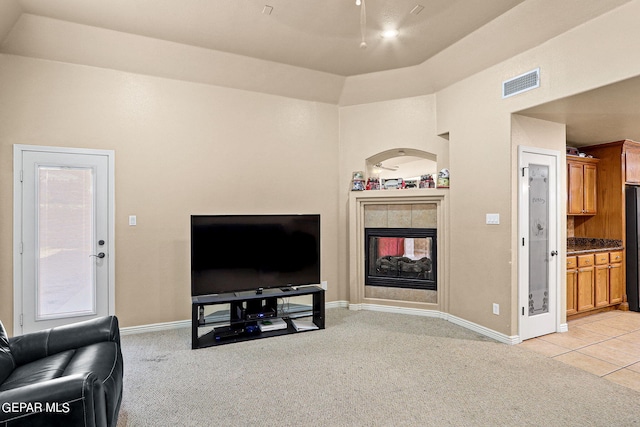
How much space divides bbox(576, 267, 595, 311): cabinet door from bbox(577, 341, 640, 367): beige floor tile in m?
0.96

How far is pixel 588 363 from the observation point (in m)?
3.12

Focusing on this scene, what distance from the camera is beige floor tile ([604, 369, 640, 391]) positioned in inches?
107

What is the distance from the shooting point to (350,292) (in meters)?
4.85

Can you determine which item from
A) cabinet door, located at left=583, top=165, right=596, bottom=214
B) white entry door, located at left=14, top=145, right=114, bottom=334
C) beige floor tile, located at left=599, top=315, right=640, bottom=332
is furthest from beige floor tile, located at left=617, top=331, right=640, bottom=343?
white entry door, located at left=14, top=145, right=114, bottom=334

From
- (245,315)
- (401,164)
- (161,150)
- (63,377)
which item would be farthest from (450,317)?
(401,164)

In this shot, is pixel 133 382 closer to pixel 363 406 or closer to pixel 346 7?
pixel 363 406

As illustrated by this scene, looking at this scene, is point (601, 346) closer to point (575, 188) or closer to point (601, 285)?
point (601, 285)

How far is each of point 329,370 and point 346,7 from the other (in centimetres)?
328

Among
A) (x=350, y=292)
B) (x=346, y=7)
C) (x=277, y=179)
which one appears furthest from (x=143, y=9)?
(x=350, y=292)

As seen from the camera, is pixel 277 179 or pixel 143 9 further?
pixel 277 179

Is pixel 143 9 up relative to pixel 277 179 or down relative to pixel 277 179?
up

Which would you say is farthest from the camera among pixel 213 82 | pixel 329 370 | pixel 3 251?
pixel 213 82

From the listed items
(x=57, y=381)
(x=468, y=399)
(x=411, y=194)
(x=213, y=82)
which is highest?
(x=213, y=82)

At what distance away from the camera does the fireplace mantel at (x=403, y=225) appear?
4.49m
